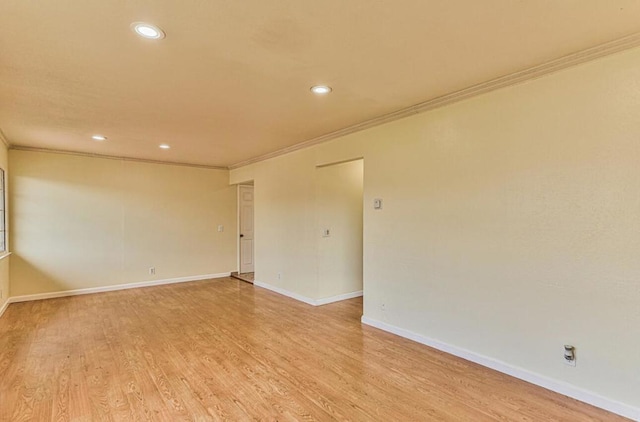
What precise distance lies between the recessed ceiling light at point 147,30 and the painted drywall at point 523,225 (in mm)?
2487

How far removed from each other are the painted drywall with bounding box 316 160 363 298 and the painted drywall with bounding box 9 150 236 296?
320 cm

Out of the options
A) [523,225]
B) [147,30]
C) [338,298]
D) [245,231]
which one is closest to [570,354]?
[523,225]

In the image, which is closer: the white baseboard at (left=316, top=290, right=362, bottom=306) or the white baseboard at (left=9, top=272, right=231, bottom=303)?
the white baseboard at (left=316, top=290, right=362, bottom=306)

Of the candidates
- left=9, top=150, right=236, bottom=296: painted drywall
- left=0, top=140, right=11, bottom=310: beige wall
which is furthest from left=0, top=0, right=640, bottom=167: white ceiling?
left=9, top=150, right=236, bottom=296: painted drywall

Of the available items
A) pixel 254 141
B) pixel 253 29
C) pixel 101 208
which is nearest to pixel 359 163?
pixel 254 141

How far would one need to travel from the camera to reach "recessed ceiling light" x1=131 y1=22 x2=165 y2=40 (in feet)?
6.27

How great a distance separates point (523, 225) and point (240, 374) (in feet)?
8.80

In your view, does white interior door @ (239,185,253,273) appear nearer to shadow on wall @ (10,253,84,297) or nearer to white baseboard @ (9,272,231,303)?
white baseboard @ (9,272,231,303)

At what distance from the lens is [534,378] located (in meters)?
2.59

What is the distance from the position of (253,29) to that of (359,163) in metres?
3.61

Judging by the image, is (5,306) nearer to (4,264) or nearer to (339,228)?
(4,264)

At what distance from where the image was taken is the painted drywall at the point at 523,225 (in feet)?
7.27

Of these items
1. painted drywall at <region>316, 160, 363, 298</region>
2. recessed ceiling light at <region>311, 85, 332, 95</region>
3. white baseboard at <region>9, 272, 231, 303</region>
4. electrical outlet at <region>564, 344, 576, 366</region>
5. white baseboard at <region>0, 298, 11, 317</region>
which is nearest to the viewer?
electrical outlet at <region>564, 344, 576, 366</region>

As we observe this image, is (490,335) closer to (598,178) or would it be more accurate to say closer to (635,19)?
(598,178)
